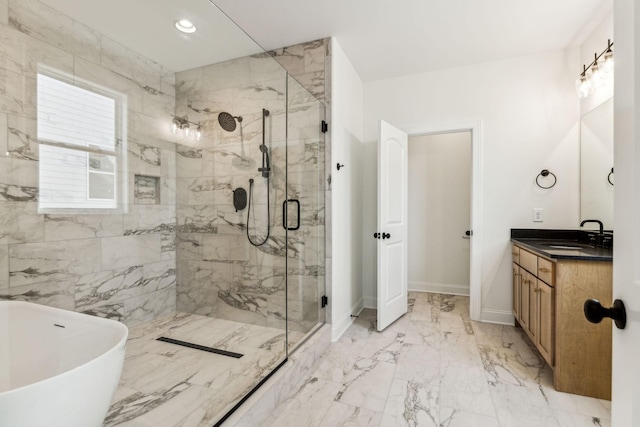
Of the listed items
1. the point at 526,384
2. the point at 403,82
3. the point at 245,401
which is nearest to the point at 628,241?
the point at 245,401

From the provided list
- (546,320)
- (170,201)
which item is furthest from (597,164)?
(170,201)

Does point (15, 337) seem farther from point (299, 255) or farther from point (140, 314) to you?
Result: point (299, 255)

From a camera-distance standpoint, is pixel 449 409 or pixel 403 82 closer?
pixel 449 409

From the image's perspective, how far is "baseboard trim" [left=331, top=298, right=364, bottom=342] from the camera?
8.37ft

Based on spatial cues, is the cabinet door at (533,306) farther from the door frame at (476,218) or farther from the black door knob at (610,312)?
the black door knob at (610,312)

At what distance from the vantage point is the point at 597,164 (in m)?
2.42

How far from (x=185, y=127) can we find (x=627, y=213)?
2558 mm

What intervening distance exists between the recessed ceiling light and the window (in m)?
0.66

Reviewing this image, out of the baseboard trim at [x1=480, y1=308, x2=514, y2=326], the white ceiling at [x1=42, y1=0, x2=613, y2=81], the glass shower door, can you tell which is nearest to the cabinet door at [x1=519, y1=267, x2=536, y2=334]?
the baseboard trim at [x1=480, y1=308, x2=514, y2=326]

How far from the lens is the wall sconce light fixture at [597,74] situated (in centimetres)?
217

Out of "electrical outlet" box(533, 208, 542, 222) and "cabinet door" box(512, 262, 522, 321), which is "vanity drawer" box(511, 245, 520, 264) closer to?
"cabinet door" box(512, 262, 522, 321)

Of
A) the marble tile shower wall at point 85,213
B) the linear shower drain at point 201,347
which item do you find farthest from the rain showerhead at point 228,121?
the linear shower drain at point 201,347

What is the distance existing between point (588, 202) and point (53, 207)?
3962 millimetres

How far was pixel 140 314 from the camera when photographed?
2152 millimetres
